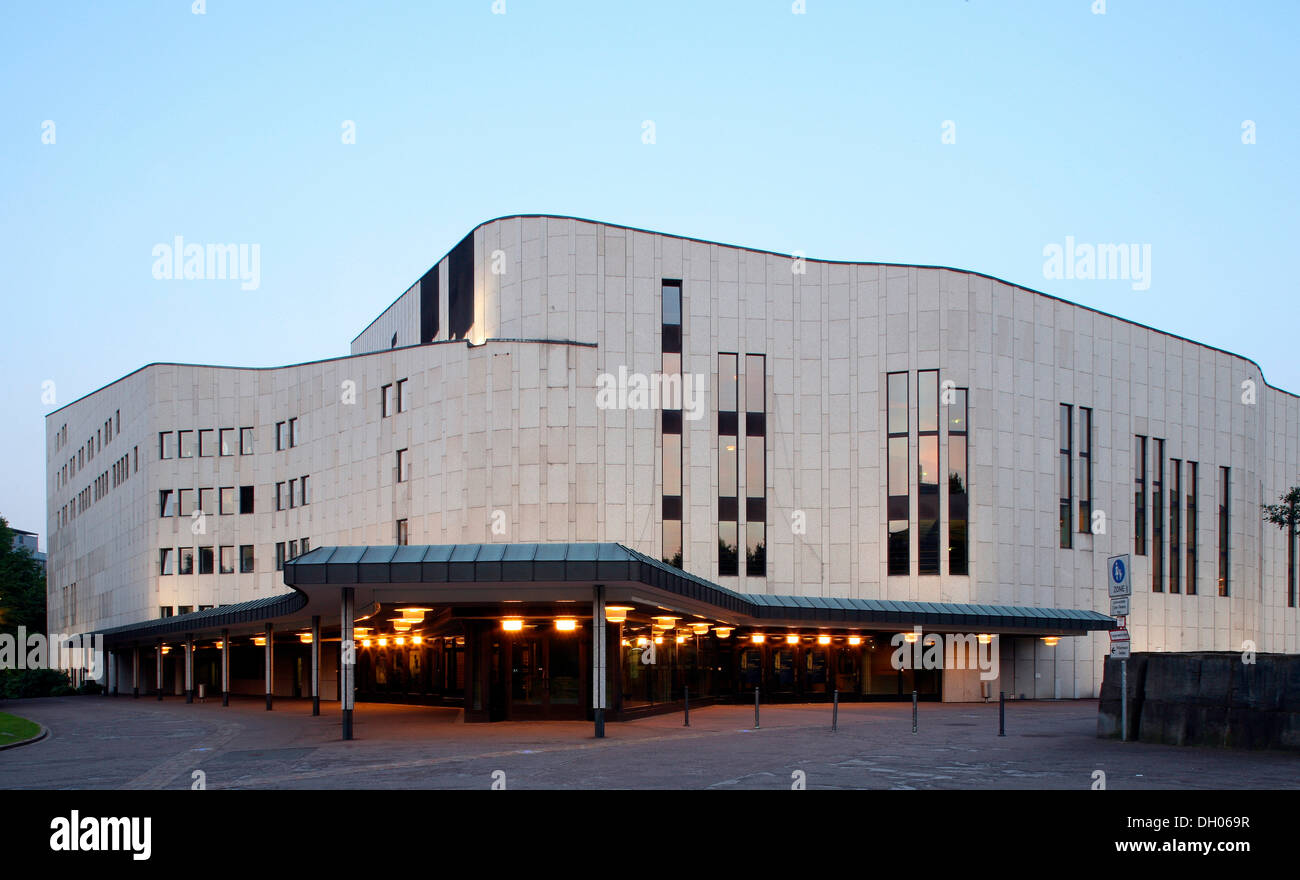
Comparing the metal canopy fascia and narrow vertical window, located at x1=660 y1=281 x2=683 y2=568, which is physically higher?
narrow vertical window, located at x1=660 y1=281 x2=683 y2=568

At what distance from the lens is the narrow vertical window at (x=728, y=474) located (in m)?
46.3

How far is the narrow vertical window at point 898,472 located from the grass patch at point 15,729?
30.6 meters

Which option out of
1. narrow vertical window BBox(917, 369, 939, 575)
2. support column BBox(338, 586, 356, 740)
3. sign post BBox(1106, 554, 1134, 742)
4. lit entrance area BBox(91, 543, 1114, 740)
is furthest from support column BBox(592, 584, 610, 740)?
narrow vertical window BBox(917, 369, 939, 575)

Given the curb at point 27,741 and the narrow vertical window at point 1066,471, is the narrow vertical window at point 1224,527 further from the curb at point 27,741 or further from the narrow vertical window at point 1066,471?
the curb at point 27,741

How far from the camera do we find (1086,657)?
50.7m

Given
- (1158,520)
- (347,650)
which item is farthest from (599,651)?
(1158,520)

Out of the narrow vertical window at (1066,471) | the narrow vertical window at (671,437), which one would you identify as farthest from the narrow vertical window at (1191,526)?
the narrow vertical window at (671,437)

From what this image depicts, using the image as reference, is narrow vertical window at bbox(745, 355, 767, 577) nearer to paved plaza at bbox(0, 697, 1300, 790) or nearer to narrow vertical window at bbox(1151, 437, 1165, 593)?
paved plaza at bbox(0, 697, 1300, 790)

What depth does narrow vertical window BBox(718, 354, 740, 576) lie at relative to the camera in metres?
46.3

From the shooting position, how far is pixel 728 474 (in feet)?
152

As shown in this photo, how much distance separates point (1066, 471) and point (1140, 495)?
559cm

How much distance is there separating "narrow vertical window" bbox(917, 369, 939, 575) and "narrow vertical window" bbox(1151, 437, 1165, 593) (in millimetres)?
14095
